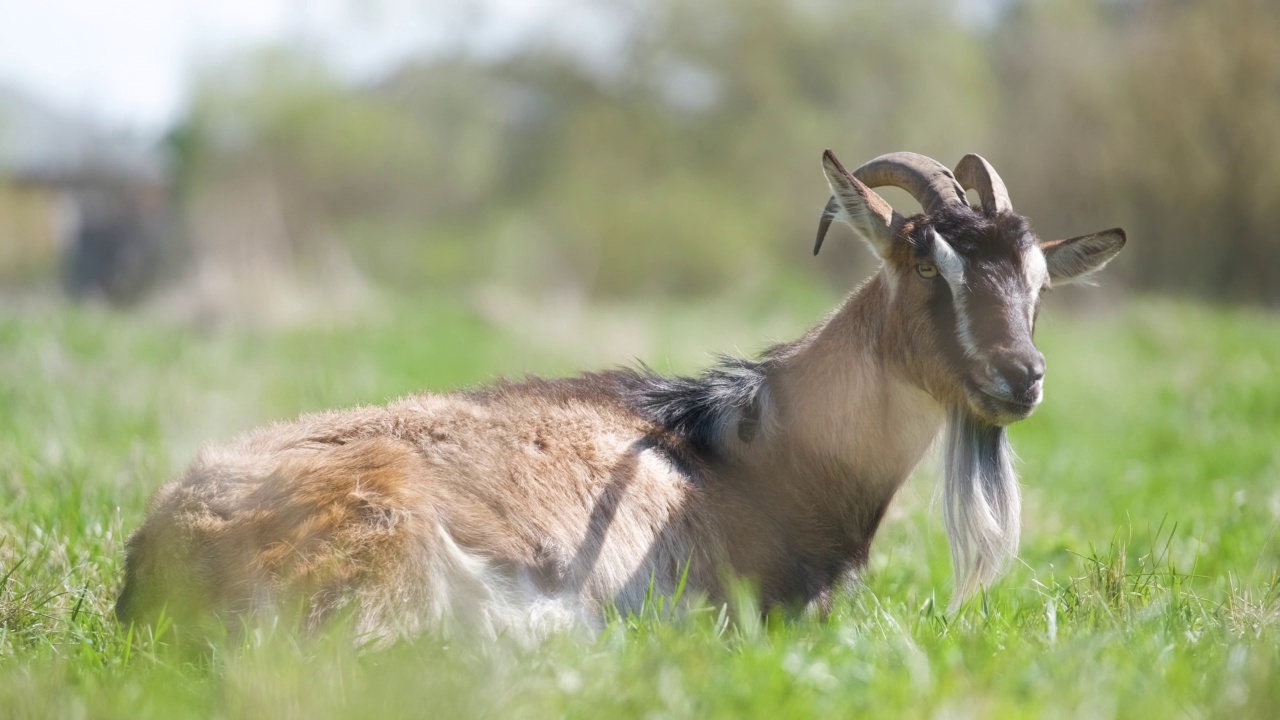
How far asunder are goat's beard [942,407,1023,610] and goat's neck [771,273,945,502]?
0.40ft

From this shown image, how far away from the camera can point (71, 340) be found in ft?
36.2

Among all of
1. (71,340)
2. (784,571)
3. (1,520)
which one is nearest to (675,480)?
(784,571)

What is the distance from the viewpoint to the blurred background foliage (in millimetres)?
16734

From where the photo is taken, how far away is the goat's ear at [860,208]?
396cm

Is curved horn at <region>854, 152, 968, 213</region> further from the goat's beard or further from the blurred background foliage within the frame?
the blurred background foliage

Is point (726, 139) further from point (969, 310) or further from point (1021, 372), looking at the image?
point (1021, 372)

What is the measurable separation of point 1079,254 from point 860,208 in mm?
891

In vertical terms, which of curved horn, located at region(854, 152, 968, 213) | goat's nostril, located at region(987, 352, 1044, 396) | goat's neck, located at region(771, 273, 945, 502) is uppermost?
curved horn, located at region(854, 152, 968, 213)

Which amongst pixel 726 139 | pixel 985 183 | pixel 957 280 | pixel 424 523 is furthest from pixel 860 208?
pixel 726 139

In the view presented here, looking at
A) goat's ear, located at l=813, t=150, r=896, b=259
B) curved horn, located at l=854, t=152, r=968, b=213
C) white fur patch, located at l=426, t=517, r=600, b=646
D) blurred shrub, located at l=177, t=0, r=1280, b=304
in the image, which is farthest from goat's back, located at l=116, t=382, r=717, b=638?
blurred shrub, located at l=177, t=0, r=1280, b=304

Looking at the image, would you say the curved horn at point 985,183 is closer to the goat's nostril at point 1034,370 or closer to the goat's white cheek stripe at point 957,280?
the goat's white cheek stripe at point 957,280

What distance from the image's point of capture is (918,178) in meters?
4.13

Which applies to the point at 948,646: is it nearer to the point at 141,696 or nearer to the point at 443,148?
the point at 141,696

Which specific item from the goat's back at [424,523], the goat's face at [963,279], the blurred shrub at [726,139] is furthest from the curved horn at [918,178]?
the blurred shrub at [726,139]
